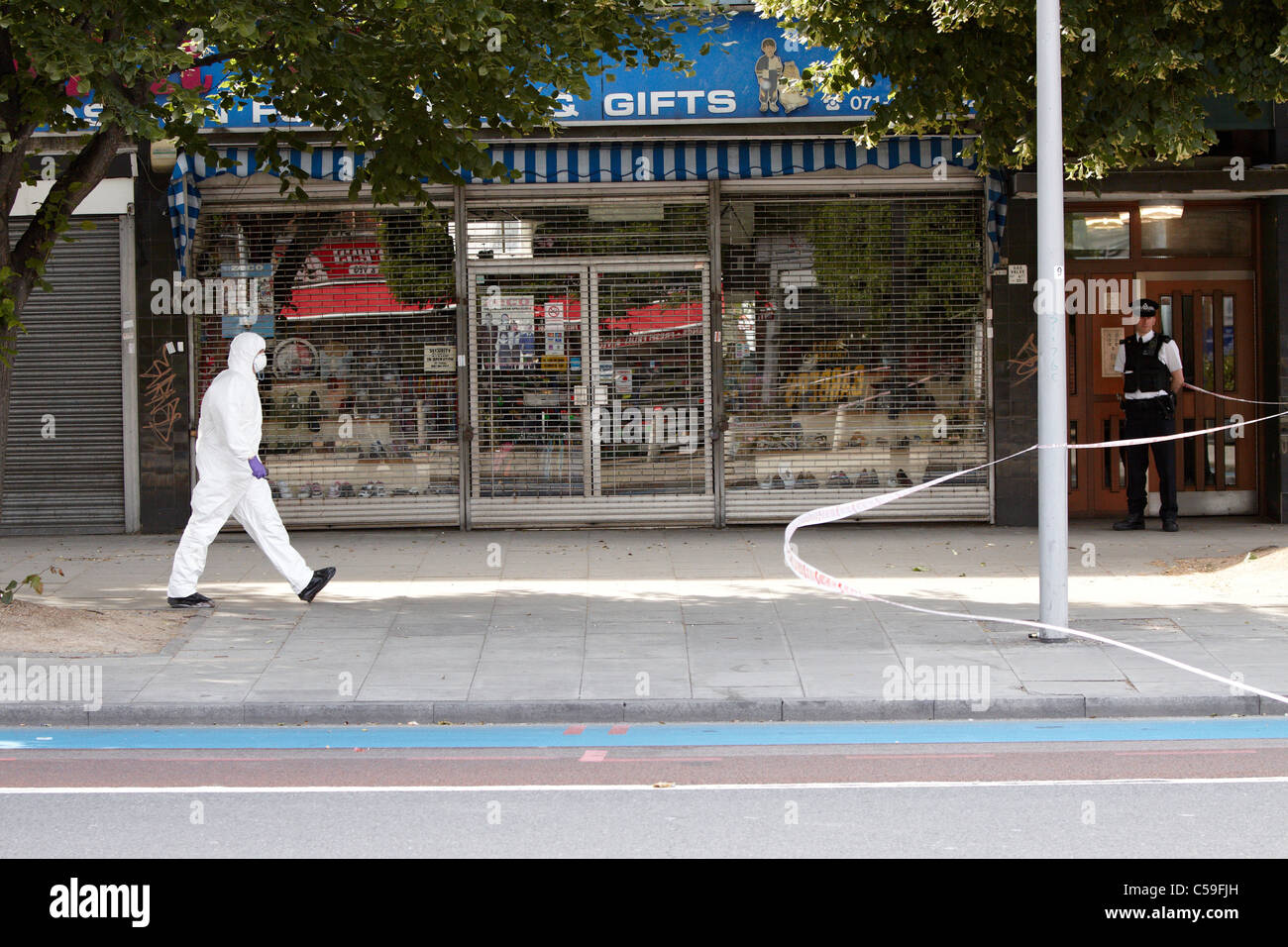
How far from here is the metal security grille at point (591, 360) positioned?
47.1ft

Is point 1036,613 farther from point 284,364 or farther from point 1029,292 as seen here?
point 284,364

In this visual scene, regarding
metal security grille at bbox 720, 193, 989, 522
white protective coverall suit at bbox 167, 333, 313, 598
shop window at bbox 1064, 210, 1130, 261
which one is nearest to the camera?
white protective coverall suit at bbox 167, 333, 313, 598

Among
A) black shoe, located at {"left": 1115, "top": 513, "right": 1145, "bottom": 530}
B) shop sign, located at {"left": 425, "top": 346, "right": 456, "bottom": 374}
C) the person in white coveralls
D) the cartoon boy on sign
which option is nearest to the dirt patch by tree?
the person in white coveralls

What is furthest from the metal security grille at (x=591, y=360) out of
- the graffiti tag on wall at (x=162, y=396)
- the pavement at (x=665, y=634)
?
the graffiti tag on wall at (x=162, y=396)

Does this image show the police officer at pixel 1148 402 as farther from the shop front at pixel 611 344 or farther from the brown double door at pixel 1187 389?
the shop front at pixel 611 344

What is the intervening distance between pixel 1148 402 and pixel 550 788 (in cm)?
915

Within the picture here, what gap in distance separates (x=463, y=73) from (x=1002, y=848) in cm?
673

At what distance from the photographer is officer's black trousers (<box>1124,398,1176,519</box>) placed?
44.9 ft

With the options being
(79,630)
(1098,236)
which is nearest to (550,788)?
(79,630)

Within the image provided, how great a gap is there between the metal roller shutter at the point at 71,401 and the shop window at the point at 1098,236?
31.8 ft

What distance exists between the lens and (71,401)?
14.4m

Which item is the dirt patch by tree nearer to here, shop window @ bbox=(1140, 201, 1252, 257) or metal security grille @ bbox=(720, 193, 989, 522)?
metal security grille @ bbox=(720, 193, 989, 522)

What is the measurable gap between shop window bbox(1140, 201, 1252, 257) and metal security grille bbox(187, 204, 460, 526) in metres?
7.18

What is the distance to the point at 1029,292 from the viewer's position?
14297mm
